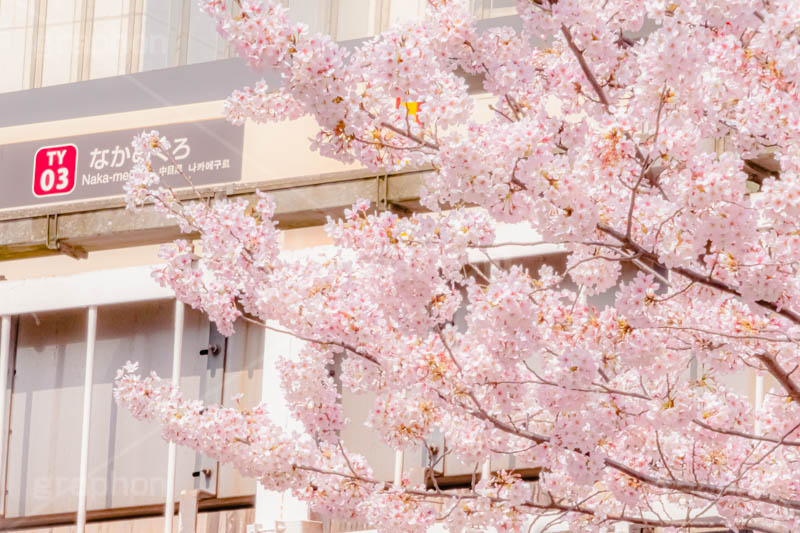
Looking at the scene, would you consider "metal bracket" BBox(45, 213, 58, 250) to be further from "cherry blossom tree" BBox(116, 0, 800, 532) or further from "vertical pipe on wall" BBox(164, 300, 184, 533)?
"cherry blossom tree" BBox(116, 0, 800, 532)

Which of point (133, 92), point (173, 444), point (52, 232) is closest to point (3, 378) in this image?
→ point (52, 232)

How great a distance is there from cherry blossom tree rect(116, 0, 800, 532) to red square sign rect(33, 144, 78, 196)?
345 centimetres

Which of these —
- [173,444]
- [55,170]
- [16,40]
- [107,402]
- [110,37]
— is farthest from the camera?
[16,40]

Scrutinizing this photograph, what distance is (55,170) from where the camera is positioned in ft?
31.8

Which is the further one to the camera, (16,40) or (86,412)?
(16,40)

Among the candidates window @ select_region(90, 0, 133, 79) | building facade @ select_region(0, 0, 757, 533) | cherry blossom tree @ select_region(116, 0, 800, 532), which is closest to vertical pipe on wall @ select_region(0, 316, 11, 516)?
building facade @ select_region(0, 0, 757, 533)

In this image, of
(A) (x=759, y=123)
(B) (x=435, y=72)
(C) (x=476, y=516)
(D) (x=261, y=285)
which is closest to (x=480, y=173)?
(B) (x=435, y=72)

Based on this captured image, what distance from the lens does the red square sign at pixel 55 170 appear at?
31.7ft

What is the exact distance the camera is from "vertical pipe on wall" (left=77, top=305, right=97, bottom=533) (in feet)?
29.0

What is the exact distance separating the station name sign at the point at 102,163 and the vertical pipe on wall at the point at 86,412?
90cm

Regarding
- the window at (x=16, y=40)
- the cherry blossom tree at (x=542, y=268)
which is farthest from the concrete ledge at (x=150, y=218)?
the cherry blossom tree at (x=542, y=268)

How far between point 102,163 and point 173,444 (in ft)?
6.05

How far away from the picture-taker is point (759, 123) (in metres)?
4.86

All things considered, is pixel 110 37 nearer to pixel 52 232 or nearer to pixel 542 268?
pixel 52 232
